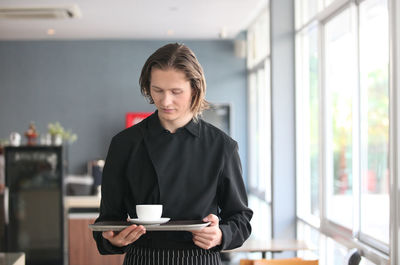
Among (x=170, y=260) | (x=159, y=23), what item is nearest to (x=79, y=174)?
(x=159, y=23)

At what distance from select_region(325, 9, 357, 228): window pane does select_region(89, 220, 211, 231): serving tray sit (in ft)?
8.84

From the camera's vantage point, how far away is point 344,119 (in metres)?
4.19

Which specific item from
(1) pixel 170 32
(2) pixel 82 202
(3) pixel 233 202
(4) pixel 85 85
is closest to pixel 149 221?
(3) pixel 233 202

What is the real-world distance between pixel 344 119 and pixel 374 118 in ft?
2.26

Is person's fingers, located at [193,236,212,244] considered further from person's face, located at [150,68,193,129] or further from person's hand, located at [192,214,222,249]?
person's face, located at [150,68,193,129]

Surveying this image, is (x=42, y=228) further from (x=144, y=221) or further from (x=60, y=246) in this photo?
(x=144, y=221)

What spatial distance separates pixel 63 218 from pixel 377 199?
3359 millimetres

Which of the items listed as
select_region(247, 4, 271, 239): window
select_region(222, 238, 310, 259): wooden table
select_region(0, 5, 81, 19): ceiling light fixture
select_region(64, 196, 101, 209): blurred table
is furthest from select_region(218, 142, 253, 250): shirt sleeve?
select_region(247, 4, 271, 239): window

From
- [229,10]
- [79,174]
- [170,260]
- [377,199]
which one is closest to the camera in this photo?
[170,260]

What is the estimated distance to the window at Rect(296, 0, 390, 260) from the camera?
3.42 m

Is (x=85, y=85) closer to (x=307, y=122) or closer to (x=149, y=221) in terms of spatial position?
(x=307, y=122)

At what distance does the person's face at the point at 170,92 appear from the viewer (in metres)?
1.41

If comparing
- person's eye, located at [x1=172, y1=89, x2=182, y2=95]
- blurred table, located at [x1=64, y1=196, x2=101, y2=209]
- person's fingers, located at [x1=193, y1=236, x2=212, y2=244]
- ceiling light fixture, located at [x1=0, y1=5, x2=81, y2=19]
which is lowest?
blurred table, located at [x1=64, y1=196, x2=101, y2=209]

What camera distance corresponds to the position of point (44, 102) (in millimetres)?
9602
